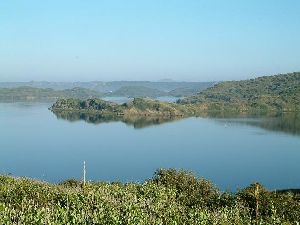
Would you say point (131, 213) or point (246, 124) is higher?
point (131, 213)

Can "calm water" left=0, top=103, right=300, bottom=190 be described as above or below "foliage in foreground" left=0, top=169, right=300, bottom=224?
below

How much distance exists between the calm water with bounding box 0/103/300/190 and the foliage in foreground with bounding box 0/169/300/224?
2220 inches

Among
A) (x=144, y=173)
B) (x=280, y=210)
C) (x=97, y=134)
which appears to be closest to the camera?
(x=280, y=210)

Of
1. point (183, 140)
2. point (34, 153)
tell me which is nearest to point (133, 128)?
point (183, 140)

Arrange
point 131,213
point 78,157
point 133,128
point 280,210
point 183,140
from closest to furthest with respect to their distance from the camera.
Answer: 1. point 131,213
2. point 280,210
3. point 78,157
4. point 183,140
5. point 133,128

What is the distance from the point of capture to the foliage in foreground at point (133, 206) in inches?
652

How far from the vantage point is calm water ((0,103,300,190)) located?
96.4 m

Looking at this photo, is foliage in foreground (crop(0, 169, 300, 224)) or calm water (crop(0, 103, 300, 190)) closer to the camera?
foliage in foreground (crop(0, 169, 300, 224))

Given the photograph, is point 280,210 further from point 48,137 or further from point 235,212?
point 48,137

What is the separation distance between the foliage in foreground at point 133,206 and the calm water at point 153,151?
56383mm

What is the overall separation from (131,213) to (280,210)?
14.9m

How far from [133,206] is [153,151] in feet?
350

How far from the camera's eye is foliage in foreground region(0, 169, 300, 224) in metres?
16.6

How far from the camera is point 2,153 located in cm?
11862
